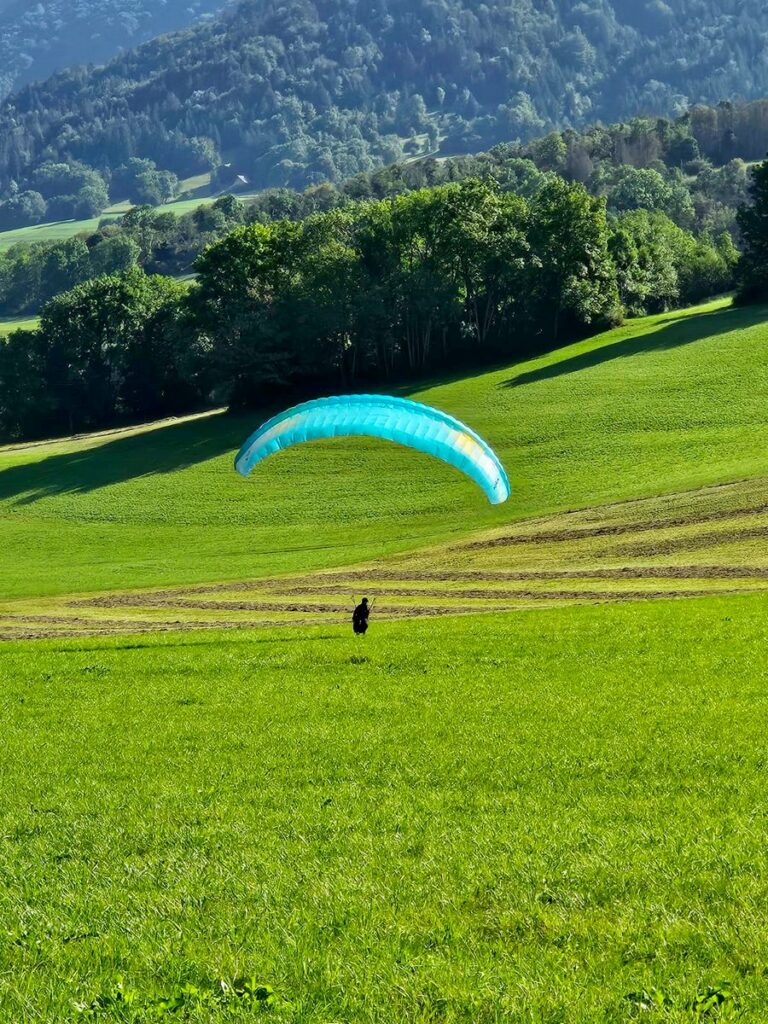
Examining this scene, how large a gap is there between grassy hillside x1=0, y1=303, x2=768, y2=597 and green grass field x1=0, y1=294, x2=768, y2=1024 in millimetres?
1369

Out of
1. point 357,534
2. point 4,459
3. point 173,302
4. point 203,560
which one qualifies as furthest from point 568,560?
point 173,302

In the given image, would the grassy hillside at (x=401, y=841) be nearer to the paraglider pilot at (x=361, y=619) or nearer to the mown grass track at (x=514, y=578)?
the paraglider pilot at (x=361, y=619)

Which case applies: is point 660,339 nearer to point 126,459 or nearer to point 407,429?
point 126,459

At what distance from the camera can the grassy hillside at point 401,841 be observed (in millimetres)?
8828

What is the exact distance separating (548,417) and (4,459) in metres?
39.7

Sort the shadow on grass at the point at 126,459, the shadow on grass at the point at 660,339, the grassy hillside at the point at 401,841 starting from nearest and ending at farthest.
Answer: the grassy hillside at the point at 401,841
the shadow on grass at the point at 126,459
the shadow on grass at the point at 660,339

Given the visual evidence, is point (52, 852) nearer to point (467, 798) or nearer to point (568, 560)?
point (467, 798)

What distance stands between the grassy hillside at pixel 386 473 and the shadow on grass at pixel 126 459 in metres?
0.20

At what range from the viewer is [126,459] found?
264 feet

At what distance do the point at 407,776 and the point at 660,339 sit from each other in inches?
2921

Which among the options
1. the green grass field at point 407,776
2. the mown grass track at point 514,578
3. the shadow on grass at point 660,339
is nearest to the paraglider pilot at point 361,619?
the green grass field at point 407,776

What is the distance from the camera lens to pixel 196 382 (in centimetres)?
9800

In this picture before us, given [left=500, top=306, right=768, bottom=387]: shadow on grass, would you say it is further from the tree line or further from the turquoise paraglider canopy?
the turquoise paraglider canopy

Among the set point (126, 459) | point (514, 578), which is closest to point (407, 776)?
point (514, 578)
